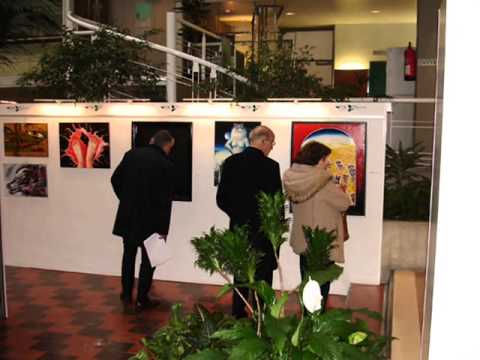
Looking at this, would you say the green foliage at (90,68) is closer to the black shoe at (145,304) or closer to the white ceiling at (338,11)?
the black shoe at (145,304)

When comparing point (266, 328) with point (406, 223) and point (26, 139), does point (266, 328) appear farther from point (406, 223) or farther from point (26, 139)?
point (26, 139)

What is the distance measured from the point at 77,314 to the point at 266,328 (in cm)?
375

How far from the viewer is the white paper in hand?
503 centimetres

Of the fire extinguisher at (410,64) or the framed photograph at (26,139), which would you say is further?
the fire extinguisher at (410,64)

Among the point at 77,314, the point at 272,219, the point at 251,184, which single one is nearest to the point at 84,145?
the point at 77,314

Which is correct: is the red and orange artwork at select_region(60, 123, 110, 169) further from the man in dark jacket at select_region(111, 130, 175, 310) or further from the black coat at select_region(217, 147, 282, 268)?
the black coat at select_region(217, 147, 282, 268)

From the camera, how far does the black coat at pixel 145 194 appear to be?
5.12 m

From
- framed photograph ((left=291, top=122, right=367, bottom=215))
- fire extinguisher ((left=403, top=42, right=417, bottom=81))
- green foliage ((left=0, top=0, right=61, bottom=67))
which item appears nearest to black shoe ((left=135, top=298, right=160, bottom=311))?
framed photograph ((left=291, top=122, right=367, bottom=215))

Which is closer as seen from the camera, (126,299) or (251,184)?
(251,184)

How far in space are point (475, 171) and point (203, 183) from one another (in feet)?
17.0

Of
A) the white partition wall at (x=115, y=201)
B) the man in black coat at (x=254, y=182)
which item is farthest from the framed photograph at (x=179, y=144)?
the man in black coat at (x=254, y=182)

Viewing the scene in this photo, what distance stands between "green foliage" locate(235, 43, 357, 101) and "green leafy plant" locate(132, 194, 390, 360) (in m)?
4.15

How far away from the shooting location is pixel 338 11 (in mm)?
13469

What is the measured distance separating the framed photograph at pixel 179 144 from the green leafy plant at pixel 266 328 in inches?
154
